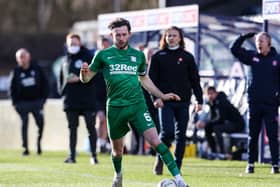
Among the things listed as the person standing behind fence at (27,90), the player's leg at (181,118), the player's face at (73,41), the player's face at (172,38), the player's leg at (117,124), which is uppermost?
the player's face at (172,38)

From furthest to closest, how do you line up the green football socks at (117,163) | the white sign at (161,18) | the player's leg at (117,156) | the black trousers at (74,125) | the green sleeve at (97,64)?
the white sign at (161,18) < the black trousers at (74,125) < the green football socks at (117,163) < the player's leg at (117,156) < the green sleeve at (97,64)

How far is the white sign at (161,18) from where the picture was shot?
61.3ft

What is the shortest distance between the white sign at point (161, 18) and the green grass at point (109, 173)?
2429mm

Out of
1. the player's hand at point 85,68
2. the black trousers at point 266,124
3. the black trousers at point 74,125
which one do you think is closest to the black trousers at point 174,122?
the black trousers at point 266,124

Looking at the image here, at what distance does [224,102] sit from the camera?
62.7 ft

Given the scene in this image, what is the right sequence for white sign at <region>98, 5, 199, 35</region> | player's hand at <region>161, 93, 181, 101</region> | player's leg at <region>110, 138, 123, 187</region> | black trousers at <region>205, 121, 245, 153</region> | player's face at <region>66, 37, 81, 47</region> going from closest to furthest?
player's leg at <region>110, 138, 123, 187</region> → player's hand at <region>161, 93, 181, 101</region> → player's face at <region>66, 37, 81, 47</region> → white sign at <region>98, 5, 199, 35</region> → black trousers at <region>205, 121, 245, 153</region>

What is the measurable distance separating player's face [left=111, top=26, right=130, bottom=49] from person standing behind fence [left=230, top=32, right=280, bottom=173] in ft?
11.0

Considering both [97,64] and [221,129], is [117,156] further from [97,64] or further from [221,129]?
[221,129]

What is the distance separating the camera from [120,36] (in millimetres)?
12414

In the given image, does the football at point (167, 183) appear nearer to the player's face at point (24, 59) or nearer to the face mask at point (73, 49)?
the face mask at point (73, 49)

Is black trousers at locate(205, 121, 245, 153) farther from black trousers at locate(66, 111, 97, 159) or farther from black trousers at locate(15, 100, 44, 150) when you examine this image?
black trousers at locate(15, 100, 44, 150)

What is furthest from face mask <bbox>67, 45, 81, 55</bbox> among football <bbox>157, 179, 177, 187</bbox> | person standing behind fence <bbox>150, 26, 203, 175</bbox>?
football <bbox>157, 179, 177, 187</bbox>

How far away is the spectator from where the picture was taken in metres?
19.0

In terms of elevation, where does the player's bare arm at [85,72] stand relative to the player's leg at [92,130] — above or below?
above
